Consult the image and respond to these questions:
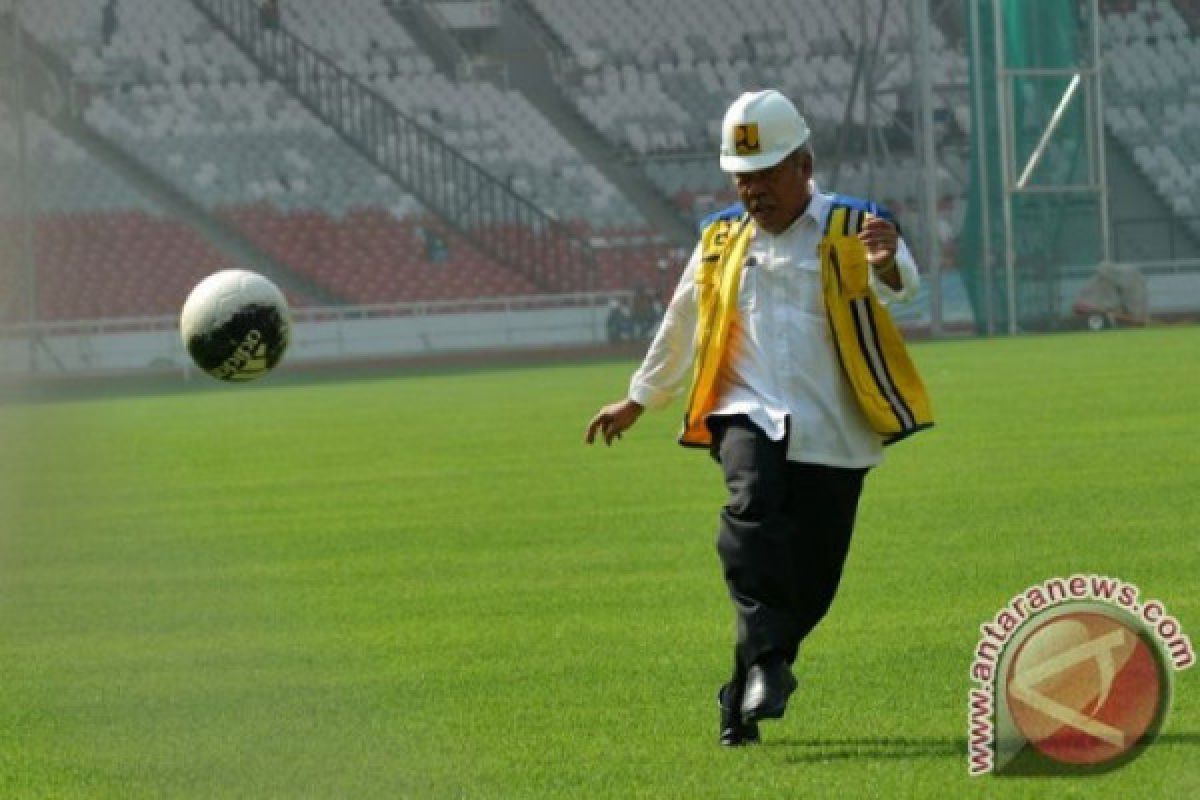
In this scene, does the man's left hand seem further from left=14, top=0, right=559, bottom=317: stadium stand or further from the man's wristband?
left=14, top=0, right=559, bottom=317: stadium stand

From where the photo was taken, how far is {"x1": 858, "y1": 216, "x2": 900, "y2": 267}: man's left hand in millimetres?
5969

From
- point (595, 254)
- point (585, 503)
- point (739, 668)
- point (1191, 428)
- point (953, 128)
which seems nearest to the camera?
point (739, 668)

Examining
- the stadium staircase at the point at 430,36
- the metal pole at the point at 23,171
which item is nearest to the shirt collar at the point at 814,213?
the metal pole at the point at 23,171

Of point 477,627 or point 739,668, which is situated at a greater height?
point 739,668

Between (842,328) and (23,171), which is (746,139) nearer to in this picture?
(842,328)

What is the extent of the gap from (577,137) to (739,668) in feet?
149

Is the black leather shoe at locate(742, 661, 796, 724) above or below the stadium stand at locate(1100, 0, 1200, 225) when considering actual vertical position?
above

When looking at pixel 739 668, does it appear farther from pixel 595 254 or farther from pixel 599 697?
pixel 595 254

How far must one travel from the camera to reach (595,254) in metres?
48.9

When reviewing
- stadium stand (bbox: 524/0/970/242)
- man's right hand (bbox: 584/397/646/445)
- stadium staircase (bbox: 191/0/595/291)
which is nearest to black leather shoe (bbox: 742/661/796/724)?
man's right hand (bbox: 584/397/646/445)

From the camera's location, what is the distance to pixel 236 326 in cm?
630

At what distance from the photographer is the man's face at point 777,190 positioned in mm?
6074

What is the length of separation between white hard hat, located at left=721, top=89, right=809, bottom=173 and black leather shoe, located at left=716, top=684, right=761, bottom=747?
1317 mm

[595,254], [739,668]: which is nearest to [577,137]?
[595,254]
